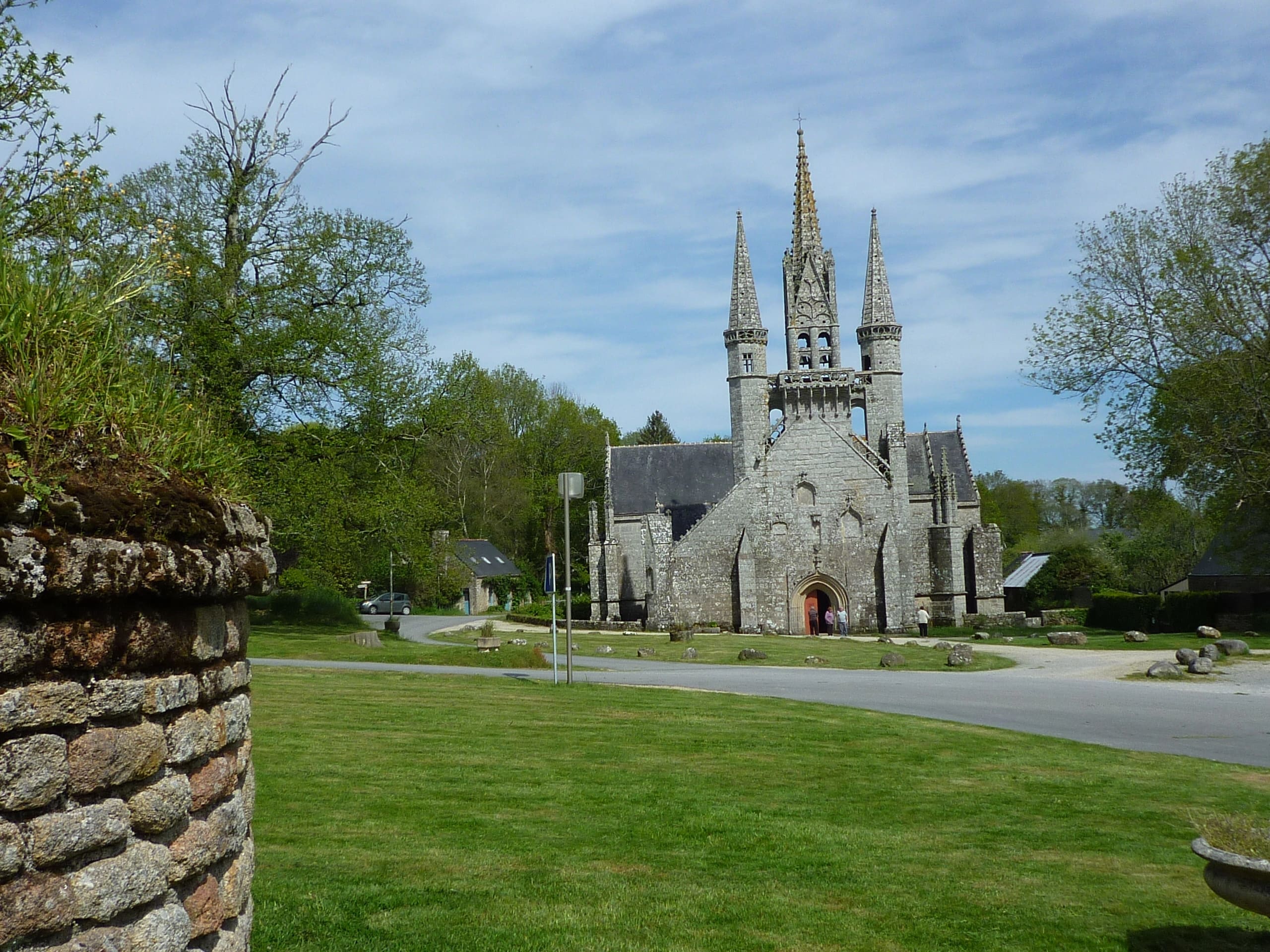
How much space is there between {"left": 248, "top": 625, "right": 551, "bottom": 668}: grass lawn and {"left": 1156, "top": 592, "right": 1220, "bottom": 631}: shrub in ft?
82.7

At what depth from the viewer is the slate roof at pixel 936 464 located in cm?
5838

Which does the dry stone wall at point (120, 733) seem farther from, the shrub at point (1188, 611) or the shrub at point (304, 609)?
the shrub at point (1188, 611)

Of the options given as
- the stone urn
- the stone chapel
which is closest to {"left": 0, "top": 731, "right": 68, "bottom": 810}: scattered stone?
the stone urn

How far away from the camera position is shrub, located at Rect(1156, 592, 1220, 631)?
3734 centimetres

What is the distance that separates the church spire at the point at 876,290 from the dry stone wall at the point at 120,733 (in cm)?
5290

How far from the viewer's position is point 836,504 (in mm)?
47562

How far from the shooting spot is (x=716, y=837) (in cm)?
756

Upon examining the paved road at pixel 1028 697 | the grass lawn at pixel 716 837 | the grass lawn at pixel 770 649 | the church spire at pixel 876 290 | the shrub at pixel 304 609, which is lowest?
the grass lawn at pixel 770 649

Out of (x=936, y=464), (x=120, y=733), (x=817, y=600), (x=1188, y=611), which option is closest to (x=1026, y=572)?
(x=936, y=464)

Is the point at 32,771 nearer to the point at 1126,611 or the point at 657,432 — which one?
the point at 1126,611

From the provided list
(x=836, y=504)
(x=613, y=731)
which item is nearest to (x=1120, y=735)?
(x=613, y=731)

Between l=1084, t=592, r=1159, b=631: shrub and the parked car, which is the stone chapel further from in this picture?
the parked car

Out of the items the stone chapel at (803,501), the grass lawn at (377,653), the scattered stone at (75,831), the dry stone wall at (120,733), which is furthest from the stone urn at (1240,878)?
the stone chapel at (803,501)

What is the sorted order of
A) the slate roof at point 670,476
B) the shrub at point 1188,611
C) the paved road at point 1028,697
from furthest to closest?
the slate roof at point 670,476 → the shrub at point 1188,611 → the paved road at point 1028,697
